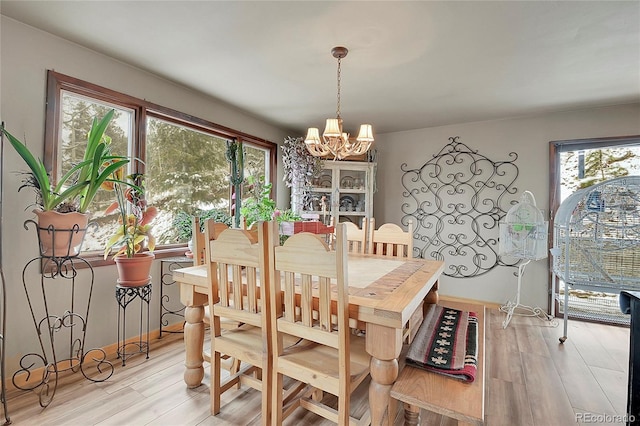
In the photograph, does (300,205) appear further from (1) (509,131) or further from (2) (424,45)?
(1) (509,131)

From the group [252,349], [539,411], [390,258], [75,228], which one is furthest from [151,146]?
[539,411]

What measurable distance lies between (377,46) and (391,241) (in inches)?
59.6

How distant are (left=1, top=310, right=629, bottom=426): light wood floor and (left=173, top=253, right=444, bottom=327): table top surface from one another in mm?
727

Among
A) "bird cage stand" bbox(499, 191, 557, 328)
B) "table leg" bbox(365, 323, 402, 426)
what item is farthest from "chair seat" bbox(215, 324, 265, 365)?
"bird cage stand" bbox(499, 191, 557, 328)

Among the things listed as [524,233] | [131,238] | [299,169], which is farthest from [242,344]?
[524,233]

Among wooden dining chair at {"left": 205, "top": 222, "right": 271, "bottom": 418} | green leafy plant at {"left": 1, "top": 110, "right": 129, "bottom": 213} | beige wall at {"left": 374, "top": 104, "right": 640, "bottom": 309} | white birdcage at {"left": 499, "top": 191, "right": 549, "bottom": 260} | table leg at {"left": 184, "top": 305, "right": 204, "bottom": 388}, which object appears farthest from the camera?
beige wall at {"left": 374, "top": 104, "right": 640, "bottom": 309}

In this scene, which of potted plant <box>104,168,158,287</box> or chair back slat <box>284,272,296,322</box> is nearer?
→ chair back slat <box>284,272,296,322</box>

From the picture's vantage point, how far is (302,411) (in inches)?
70.4

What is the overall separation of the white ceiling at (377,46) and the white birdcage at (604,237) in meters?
1.00

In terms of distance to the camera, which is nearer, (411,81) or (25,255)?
(25,255)

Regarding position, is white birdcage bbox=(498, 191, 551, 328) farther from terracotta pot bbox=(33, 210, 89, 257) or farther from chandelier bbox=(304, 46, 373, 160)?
terracotta pot bbox=(33, 210, 89, 257)

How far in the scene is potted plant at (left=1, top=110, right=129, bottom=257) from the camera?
181cm

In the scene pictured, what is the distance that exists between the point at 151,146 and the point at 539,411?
3.59m

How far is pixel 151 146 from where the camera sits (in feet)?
9.23
